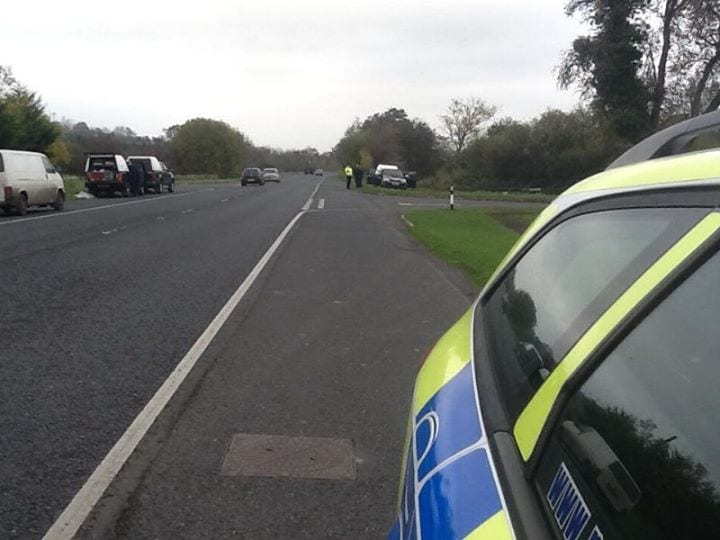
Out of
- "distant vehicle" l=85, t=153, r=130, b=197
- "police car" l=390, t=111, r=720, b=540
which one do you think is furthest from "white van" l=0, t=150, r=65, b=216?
"police car" l=390, t=111, r=720, b=540

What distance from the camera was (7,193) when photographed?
21.8 metres

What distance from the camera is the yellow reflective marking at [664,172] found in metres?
1.48

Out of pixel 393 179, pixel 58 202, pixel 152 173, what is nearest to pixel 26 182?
pixel 58 202

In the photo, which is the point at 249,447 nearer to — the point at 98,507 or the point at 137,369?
the point at 98,507

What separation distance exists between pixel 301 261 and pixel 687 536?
1293cm

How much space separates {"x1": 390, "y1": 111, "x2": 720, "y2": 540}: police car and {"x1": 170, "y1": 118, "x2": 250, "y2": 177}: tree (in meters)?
113

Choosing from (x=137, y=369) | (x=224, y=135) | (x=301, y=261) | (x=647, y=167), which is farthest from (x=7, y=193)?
(x=224, y=135)

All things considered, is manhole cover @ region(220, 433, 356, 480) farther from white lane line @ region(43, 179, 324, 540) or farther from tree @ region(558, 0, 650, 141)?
tree @ region(558, 0, 650, 141)

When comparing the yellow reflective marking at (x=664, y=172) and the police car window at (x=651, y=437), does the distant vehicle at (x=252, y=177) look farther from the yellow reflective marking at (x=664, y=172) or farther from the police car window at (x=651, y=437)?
the police car window at (x=651, y=437)

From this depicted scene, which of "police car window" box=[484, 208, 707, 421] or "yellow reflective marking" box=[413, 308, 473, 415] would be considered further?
"yellow reflective marking" box=[413, 308, 473, 415]

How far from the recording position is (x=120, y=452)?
4.43 m

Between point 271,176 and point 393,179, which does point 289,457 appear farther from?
point 271,176

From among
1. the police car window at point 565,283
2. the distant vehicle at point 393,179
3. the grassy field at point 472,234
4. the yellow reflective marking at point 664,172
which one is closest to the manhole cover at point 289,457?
the police car window at point 565,283

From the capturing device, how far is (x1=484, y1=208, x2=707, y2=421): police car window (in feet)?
5.12
